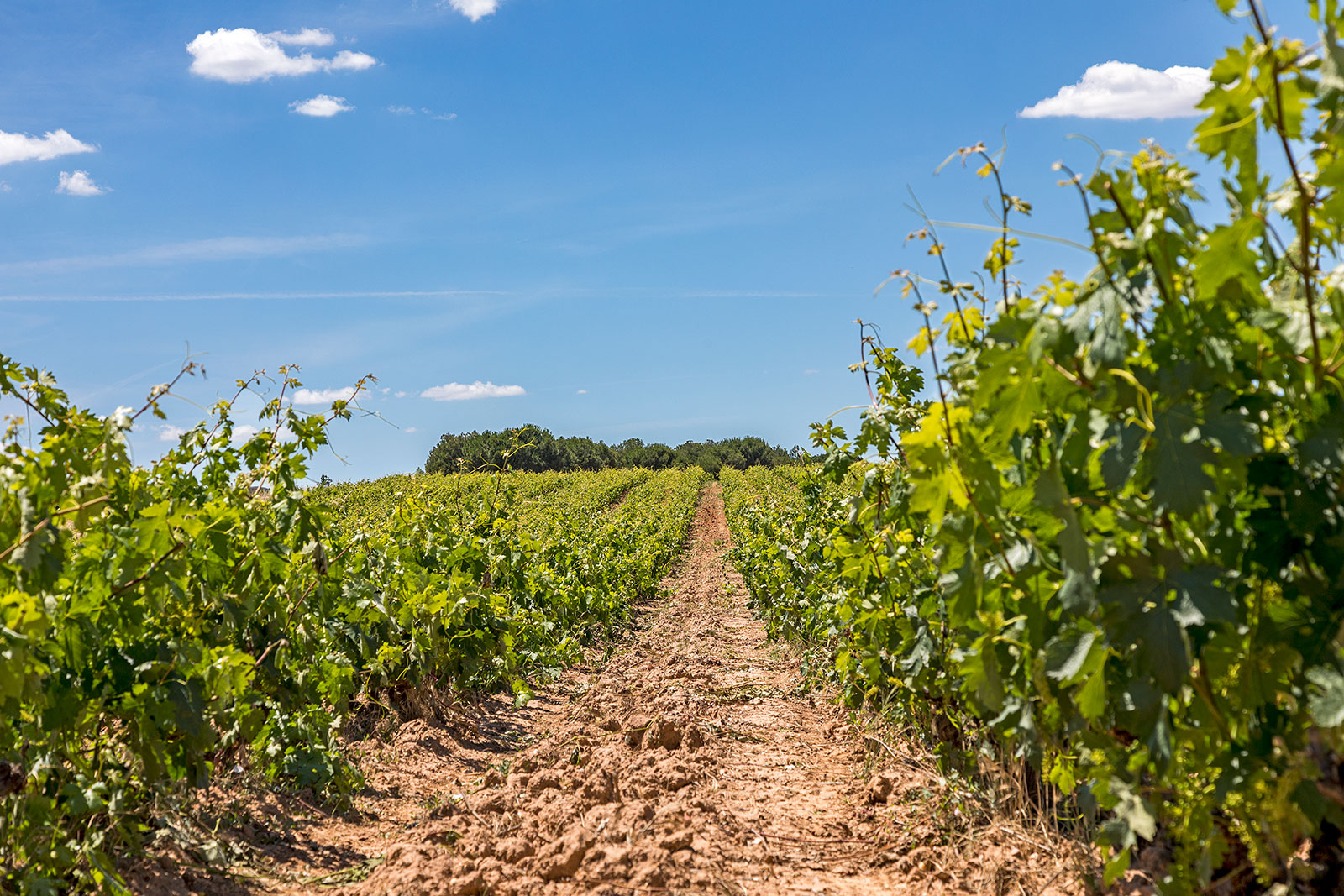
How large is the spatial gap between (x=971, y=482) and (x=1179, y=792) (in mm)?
978

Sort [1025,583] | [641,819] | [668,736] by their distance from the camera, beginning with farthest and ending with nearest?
[668,736]
[641,819]
[1025,583]

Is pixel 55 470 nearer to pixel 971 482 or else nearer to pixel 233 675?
pixel 233 675

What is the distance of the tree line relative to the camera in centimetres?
7038

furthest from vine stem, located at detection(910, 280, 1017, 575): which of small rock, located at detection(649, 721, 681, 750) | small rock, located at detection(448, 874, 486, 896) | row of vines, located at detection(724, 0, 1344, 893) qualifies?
small rock, located at detection(649, 721, 681, 750)

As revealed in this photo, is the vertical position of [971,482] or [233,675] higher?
[971,482]

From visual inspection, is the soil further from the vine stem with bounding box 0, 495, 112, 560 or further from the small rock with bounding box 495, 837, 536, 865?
the vine stem with bounding box 0, 495, 112, 560

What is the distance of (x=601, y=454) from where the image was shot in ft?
278

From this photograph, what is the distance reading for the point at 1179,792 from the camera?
2.40m

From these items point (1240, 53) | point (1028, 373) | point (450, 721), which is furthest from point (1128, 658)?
point (450, 721)

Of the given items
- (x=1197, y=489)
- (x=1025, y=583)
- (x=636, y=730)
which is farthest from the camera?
(x=636, y=730)

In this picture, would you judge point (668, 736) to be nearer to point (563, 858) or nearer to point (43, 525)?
point (563, 858)

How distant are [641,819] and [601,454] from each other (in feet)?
265

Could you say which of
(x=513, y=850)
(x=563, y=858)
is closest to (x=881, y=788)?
(x=563, y=858)

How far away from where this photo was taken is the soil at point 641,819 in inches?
147
